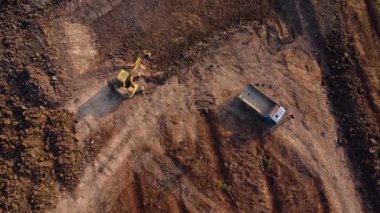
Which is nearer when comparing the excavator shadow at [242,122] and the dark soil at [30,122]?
the dark soil at [30,122]

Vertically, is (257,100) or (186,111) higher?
(257,100)

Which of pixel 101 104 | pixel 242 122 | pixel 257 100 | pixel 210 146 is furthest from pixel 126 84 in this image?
pixel 257 100

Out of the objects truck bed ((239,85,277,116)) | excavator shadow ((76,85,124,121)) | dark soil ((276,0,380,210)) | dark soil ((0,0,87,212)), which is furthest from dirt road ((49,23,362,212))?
dark soil ((0,0,87,212))

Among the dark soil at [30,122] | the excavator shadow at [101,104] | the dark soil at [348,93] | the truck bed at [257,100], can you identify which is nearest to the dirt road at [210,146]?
the excavator shadow at [101,104]

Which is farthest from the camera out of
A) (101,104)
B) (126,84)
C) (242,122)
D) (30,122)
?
(242,122)

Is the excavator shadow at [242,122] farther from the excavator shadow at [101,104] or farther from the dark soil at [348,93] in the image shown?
the excavator shadow at [101,104]

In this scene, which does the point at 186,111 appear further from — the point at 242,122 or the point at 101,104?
the point at 101,104

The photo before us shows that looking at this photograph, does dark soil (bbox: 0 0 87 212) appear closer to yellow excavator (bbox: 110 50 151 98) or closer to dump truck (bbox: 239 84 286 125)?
yellow excavator (bbox: 110 50 151 98)
